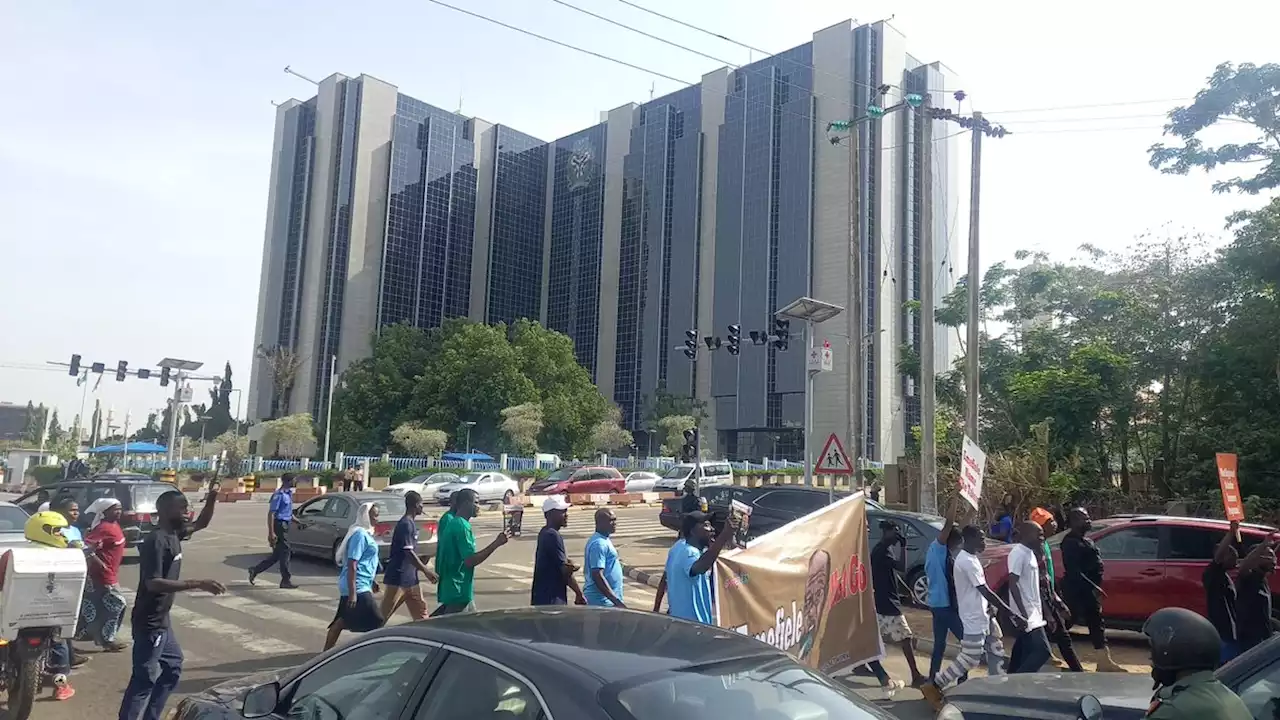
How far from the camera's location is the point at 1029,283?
31031mm

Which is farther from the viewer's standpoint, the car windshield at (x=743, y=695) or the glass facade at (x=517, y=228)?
the glass facade at (x=517, y=228)

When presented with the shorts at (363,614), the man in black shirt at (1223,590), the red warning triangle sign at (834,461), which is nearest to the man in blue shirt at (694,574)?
the shorts at (363,614)

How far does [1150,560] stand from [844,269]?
2300 inches

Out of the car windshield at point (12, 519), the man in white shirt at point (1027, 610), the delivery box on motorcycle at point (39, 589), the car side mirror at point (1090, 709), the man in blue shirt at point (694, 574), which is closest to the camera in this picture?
the car side mirror at point (1090, 709)

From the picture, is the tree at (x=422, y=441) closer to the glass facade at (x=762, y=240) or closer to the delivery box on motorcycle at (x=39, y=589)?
the glass facade at (x=762, y=240)

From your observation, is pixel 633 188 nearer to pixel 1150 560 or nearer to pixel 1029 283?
pixel 1029 283

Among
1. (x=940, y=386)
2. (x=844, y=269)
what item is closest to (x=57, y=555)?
(x=940, y=386)

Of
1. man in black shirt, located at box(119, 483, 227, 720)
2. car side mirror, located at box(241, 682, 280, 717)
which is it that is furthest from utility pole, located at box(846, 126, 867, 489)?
car side mirror, located at box(241, 682, 280, 717)

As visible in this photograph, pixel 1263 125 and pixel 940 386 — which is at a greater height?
pixel 1263 125

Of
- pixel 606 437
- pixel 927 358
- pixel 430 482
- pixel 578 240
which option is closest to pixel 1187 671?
pixel 927 358

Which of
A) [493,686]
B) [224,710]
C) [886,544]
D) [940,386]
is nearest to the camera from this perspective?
[493,686]

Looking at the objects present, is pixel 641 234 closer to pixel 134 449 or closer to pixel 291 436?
pixel 291 436

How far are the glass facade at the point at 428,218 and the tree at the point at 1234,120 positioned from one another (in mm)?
69750

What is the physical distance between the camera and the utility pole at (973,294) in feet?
54.4
